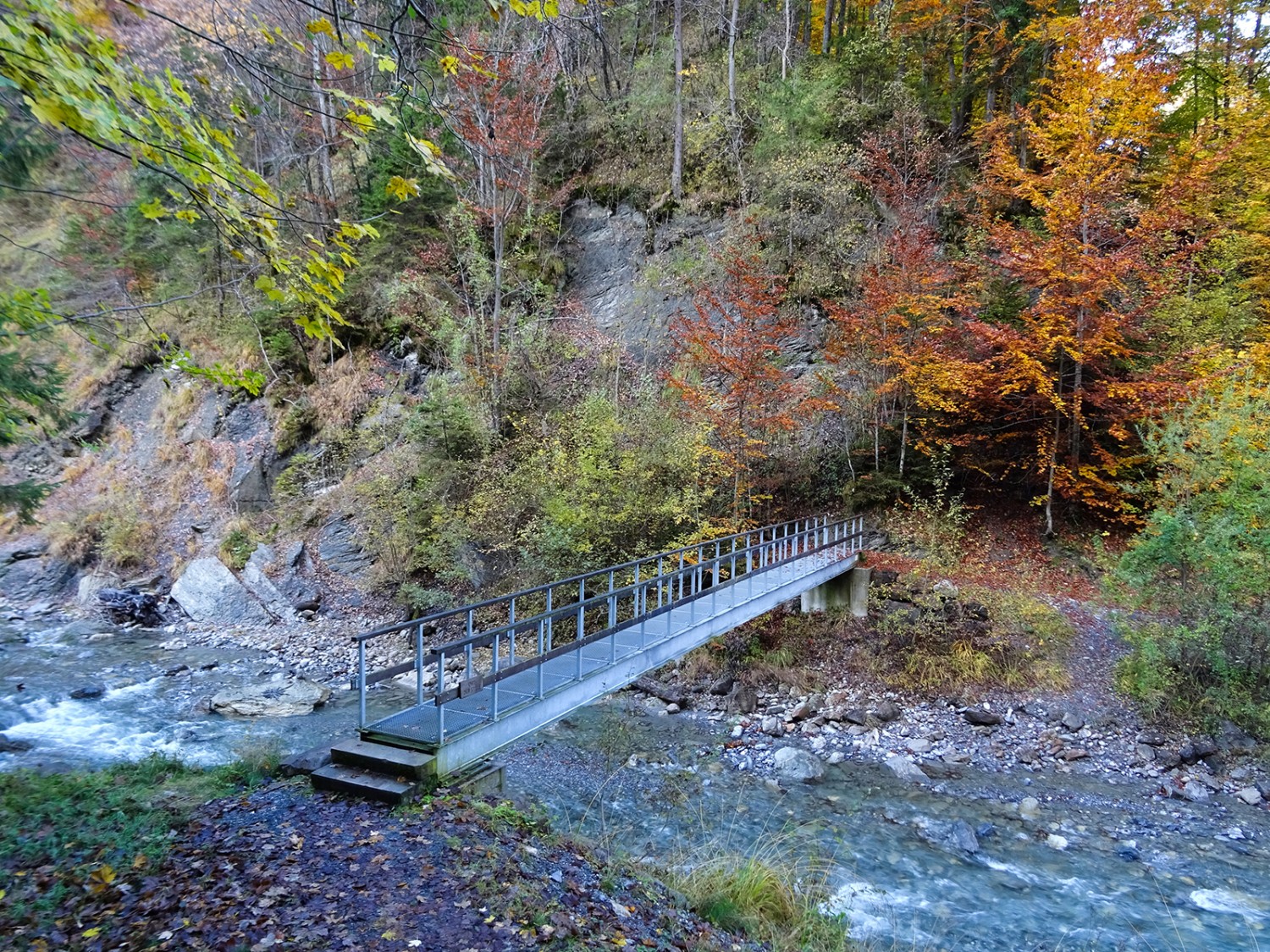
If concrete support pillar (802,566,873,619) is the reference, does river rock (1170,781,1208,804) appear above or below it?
below

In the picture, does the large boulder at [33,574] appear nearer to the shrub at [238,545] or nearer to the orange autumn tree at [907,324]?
the shrub at [238,545]

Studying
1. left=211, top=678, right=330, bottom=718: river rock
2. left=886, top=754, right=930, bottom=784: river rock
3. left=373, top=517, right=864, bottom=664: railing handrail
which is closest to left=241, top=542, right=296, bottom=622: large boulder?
left=211, top=678, right=330, bottom=718: river rock

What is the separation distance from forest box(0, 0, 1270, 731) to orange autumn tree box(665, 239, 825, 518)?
0.28ft

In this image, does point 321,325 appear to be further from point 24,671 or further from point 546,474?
point 24,671

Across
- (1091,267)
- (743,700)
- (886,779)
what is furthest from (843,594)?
(1091,267)

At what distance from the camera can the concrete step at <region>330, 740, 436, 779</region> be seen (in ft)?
16.9

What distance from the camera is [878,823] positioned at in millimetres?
8039

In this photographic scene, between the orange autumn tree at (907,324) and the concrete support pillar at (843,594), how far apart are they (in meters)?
3.15

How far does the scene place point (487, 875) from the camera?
418 cm

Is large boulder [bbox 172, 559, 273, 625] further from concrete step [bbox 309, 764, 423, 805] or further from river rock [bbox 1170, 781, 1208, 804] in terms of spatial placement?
river rock [bbox 1170, 781, 1208, 804]

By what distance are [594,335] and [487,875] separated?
15.2 metres

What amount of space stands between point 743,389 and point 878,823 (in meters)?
7.83

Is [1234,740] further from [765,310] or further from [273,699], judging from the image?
[273,699]

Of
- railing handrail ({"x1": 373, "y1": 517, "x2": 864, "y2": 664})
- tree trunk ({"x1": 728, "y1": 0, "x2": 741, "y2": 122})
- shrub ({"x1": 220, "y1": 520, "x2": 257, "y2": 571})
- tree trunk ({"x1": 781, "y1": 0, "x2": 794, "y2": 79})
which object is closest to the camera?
railing handrail ({"x1": 373, "y1": 517, "x2": 864, "y2": 664})
